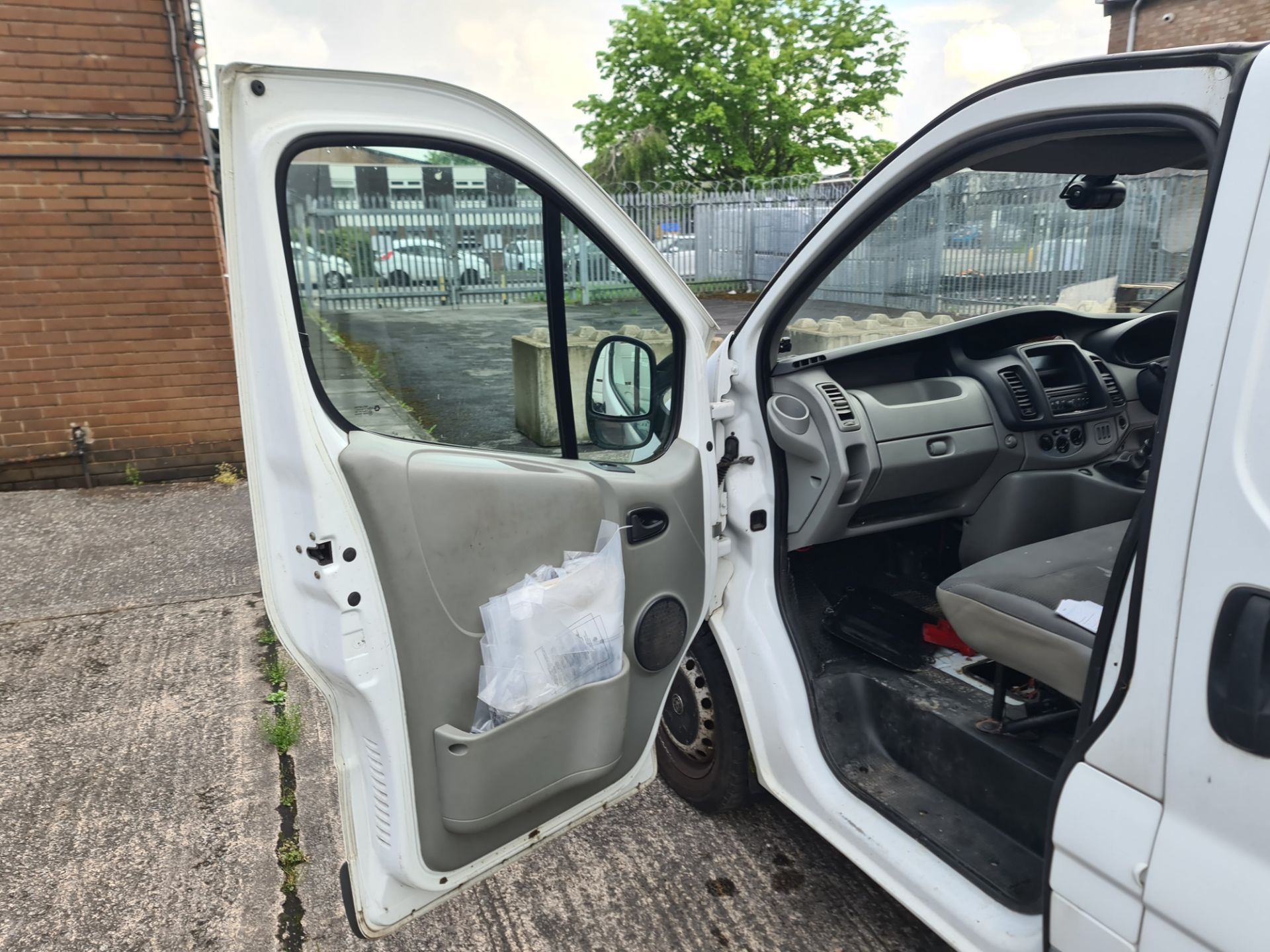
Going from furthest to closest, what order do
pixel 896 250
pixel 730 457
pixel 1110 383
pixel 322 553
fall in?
pixel 896 250 → pixel 1110 383 → pixel 730 457 → pixel 322 553

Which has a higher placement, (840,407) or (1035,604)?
(840,407)

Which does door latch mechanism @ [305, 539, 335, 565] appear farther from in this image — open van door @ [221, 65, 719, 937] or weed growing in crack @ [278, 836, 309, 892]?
weed growing in crack @ [278, 836, 309, 892]

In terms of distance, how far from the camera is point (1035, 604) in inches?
77.5

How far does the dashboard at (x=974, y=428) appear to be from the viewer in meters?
2.54

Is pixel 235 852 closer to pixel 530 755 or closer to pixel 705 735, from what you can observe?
pixel 530 755

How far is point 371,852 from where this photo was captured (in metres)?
1.91

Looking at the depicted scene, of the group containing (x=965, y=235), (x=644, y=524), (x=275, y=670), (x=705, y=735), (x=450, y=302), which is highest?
(x=965, y=235)

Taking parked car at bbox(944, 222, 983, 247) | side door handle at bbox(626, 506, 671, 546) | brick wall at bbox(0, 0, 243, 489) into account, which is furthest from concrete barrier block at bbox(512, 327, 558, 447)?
parked car at bbox(944, 222, 983, 247)

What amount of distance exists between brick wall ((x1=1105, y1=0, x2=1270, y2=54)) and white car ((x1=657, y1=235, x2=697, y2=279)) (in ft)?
34.7

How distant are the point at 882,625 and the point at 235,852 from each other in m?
2.07

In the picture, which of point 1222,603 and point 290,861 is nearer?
point 1222,603

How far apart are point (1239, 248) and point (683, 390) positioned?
1.25 m

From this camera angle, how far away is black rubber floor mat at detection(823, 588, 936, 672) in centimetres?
259

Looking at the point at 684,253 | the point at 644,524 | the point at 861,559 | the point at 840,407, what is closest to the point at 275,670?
the point at 644,524
